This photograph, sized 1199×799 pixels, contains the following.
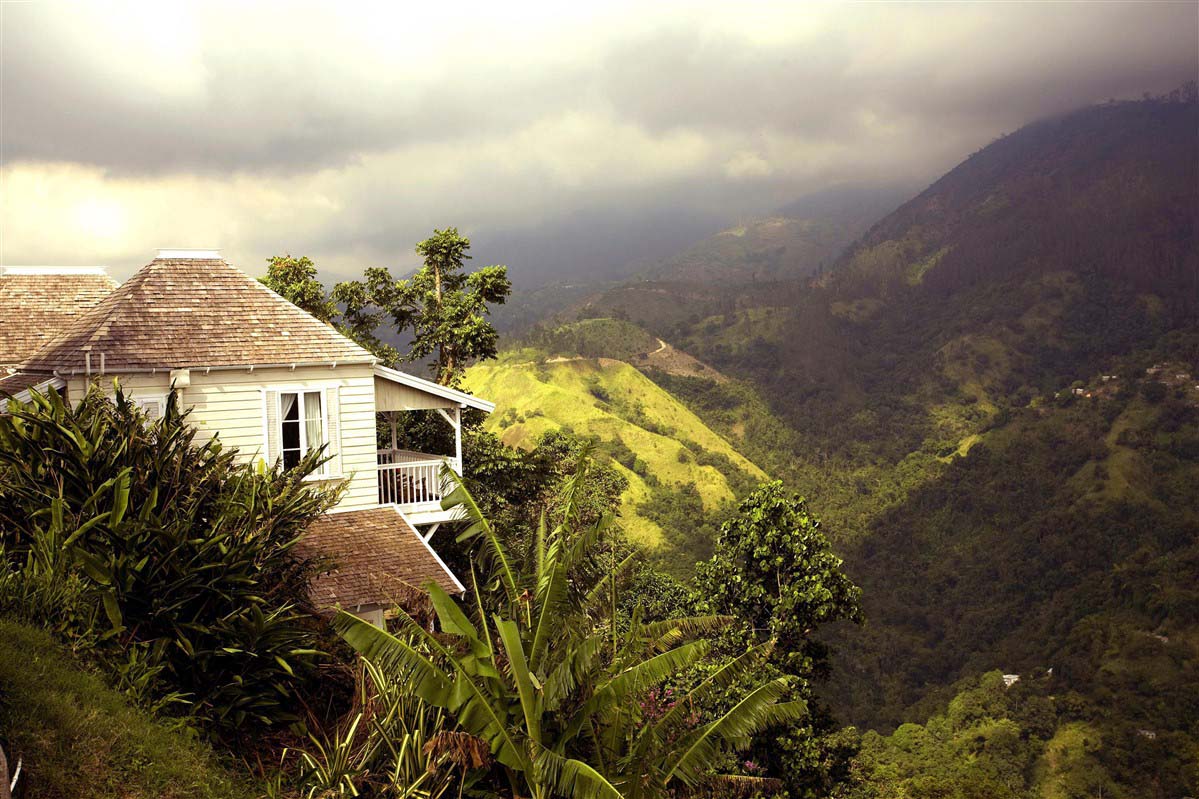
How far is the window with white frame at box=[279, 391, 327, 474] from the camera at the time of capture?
1532 centimetres

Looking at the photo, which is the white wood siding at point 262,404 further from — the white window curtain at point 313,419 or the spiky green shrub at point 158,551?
the spiky green shrub at point 158,551

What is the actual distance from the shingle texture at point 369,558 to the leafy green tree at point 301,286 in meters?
11.4

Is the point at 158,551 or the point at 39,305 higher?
the point at 39,305

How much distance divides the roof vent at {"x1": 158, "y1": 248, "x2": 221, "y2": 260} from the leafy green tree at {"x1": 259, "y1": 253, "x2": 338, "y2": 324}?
7915 mm

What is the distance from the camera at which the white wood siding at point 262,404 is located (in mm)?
14477

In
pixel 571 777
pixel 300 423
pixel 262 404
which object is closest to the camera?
pixel 571 777

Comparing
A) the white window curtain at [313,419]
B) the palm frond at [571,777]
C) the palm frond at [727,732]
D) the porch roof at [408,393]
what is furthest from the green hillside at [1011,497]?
the palm frond at [571,777]

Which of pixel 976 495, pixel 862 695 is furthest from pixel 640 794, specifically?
pixel 976 495

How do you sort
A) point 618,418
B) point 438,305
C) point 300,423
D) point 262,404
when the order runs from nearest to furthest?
point 262,404
point 300,423
point 438,305
point 618,418

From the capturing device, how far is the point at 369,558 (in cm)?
1390

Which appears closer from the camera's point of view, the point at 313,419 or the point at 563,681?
the point at 563,681

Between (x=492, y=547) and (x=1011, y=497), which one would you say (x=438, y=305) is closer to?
(x=492, y=547)

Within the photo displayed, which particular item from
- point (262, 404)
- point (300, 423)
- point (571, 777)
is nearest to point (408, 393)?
point (300, 423)

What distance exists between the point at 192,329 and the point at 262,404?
1837mm
